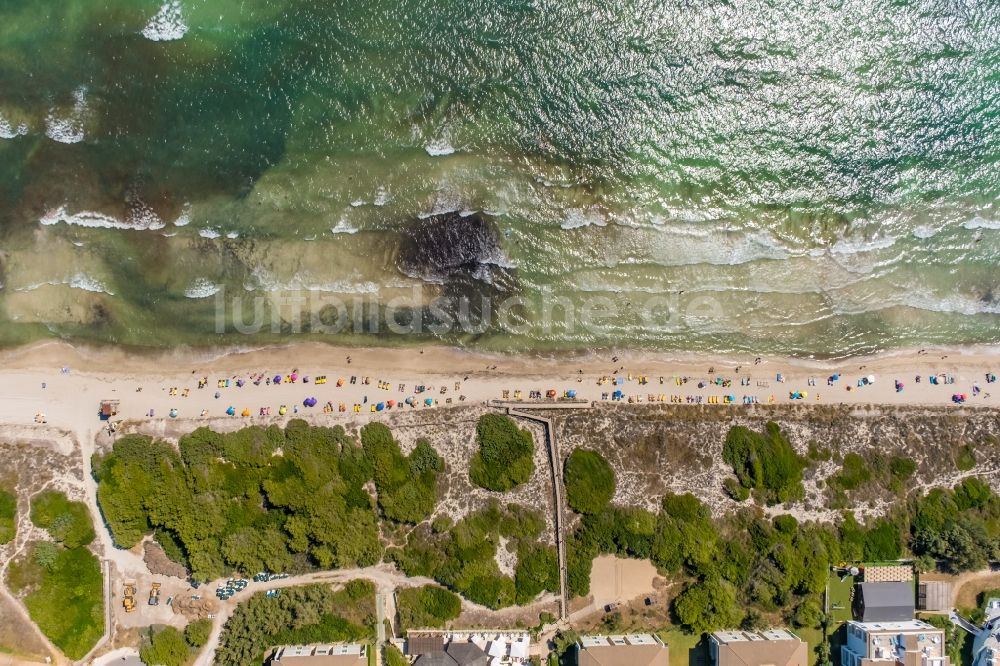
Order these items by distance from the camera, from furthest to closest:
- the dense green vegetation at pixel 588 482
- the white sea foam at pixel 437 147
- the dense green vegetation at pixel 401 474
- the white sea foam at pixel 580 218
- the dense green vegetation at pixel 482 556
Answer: the white sea foam at pixel 580 218 < the white sea foam at pixel 437 147 < the dense green vegetation at pixel 588 482 < the dense green vegetation at pixel 482 556 < the dense green vegetation at pixel 401 474

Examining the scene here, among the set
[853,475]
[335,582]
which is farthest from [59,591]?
[853,475]

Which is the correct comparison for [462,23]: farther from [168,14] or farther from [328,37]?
[168,14]

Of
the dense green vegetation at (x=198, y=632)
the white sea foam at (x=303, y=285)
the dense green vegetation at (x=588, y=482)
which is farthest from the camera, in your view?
the white sea foam at (x=303, y=285)

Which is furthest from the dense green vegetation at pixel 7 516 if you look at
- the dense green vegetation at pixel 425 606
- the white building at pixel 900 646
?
the white building at pixel 900 646

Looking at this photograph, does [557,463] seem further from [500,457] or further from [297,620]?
[297,620]

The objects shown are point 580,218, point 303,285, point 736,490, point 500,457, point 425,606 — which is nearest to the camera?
point 425,606

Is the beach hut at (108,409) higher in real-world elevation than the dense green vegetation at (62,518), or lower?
higher

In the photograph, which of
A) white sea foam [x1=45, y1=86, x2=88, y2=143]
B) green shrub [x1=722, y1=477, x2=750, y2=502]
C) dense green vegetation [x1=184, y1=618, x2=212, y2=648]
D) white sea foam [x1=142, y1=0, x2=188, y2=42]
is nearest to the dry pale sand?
green shrub [x1=722, y1=477, x2=750, y2=502]

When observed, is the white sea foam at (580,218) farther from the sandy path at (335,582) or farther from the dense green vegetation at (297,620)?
the dense green vegetation at (297,620)
